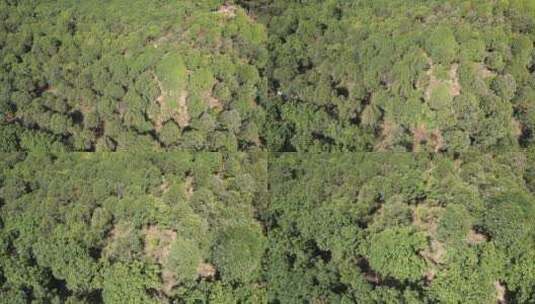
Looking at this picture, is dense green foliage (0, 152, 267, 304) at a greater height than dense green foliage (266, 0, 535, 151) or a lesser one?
lesser

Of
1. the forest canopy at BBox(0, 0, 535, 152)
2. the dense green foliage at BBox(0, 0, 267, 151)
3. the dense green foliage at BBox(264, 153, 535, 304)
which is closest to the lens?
the dense green foliage at BBox(264, 153, 535, 304)

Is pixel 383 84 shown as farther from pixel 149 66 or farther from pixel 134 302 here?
pixel 134 302

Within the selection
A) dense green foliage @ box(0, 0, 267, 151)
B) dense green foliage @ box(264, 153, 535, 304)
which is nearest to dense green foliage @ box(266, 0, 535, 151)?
dense green foliage @ box(264, 153, 535, 304)

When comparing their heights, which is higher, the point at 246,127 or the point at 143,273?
the point at 246,127

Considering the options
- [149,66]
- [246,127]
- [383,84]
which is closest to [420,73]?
[383,84]

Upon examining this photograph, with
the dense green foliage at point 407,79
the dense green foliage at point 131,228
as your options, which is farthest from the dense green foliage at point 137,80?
the dense green foliage at point 407,79

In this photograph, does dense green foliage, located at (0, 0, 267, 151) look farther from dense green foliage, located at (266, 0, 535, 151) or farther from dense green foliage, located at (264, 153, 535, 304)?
dense green foliage, located at (264, 153, 535, 304)
